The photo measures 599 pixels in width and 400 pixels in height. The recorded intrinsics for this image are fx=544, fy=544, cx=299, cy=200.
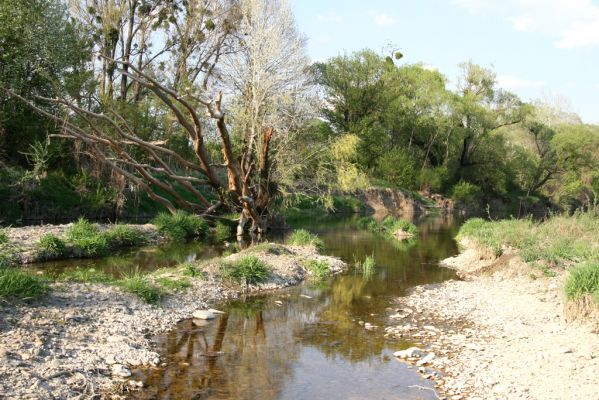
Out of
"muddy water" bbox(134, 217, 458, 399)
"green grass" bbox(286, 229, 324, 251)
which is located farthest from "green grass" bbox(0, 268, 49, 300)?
"green grass" bbox(286, 229, 324, 251)

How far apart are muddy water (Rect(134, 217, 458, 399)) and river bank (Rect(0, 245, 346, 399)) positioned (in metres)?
0.46

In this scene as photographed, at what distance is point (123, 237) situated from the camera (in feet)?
67.6

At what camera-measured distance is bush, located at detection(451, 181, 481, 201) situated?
58.6m

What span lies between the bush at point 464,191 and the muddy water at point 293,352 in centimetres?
4473

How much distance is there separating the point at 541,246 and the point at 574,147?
5152 cm

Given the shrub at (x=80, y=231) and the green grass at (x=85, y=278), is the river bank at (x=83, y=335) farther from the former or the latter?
the shrub at (x=80, y=231)

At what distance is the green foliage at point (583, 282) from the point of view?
1057 centimetres

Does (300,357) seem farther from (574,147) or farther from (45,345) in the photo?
(574,147)

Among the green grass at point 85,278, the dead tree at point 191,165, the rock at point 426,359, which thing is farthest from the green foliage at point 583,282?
the dead tree at point 191,165

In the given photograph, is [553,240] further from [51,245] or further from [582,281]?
[51,245]

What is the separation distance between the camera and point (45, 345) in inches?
328

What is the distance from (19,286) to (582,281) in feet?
35.0

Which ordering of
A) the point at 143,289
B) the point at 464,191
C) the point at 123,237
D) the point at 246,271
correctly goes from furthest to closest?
the point at 464,191, the point at 123,237, the point at 246,271, the point at 143,289

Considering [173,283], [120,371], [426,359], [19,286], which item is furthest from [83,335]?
[426,359]
